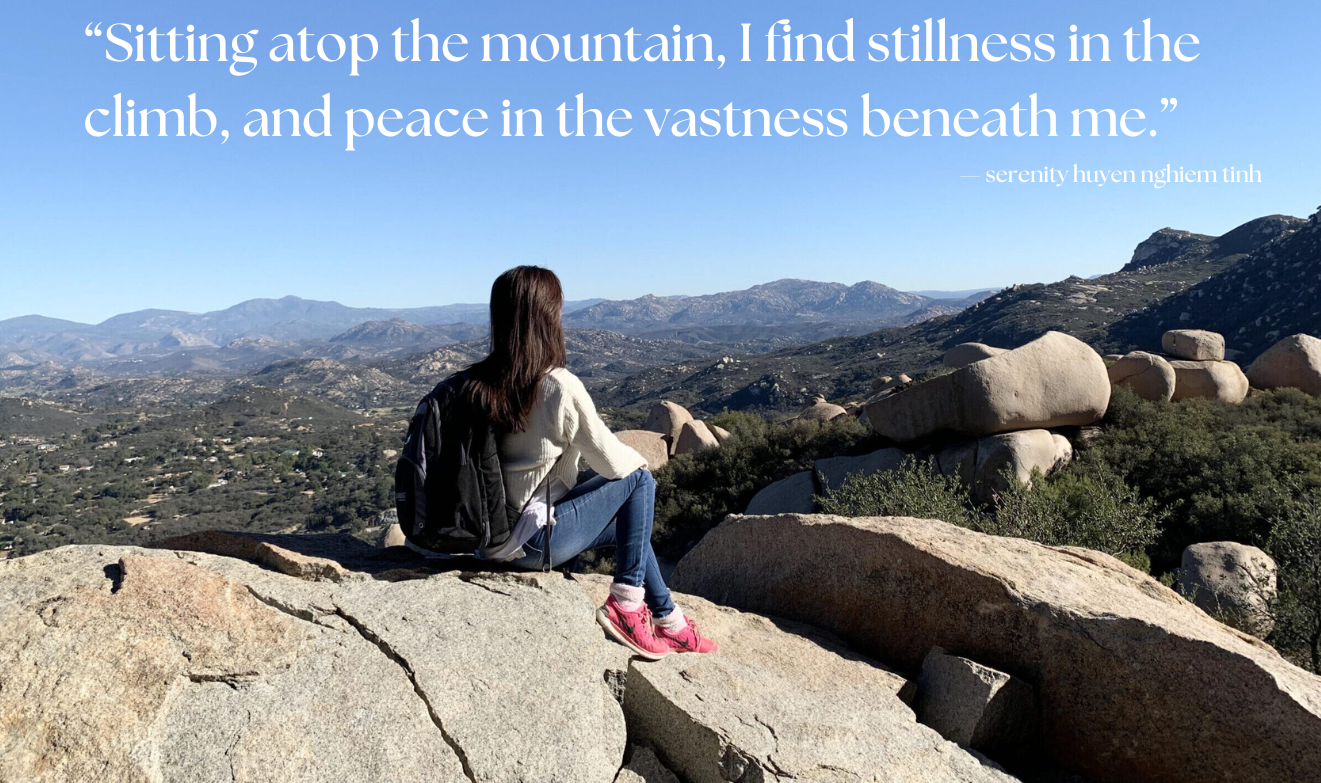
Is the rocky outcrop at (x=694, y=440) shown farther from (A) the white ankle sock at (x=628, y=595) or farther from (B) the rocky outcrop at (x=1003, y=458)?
(A) the white ankle sock at (x=628, y=595)

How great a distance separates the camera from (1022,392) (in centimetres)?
1463

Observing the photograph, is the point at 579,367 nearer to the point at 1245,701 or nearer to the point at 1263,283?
the point at 1263,283

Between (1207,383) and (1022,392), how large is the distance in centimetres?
700

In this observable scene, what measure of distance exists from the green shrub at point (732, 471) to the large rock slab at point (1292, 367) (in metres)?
10.8

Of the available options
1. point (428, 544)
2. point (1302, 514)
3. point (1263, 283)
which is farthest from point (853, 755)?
point (1263, 283)

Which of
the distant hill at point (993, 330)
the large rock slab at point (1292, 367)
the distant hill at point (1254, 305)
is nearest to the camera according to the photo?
the large rock slab at point (1292, 367)

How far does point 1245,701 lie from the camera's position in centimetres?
366

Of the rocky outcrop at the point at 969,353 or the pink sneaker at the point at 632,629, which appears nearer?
the pink sneaker at the point at 632,629

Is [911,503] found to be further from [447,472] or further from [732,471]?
[732,471]

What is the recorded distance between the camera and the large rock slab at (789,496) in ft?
56.6

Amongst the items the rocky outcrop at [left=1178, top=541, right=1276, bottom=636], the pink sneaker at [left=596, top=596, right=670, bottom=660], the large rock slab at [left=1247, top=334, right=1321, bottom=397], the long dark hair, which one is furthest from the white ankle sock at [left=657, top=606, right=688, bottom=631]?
the large rock slab at [left=1247, top=334, right=1321, bottom=397]

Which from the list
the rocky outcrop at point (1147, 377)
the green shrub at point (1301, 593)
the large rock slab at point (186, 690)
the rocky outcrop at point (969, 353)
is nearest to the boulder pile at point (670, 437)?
the rocky outcrop at point (969, 353)

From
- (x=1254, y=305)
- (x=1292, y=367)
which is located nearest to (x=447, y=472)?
(x=1292, y=367)

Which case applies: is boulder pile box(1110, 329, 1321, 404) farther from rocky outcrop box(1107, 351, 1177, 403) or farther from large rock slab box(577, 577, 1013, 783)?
large rock slab box(577, 577, 1013, 783)
